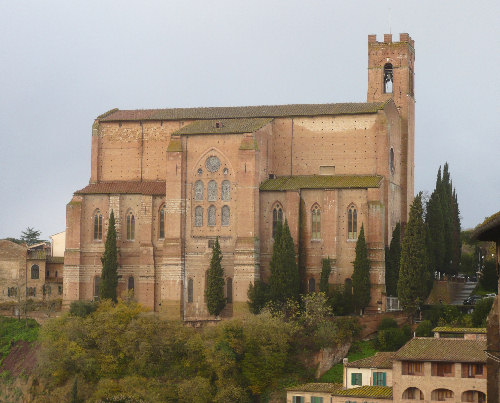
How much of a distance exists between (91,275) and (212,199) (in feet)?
28.5

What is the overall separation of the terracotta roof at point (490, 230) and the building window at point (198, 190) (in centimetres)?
4790

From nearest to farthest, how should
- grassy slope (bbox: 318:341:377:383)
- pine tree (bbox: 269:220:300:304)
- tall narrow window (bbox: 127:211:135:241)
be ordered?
grassy slope (bbox: 318:341:377:383) → pine tree (bbox: 269:220:300:304) → tall narrow window (bbox: 127:211:135:241)

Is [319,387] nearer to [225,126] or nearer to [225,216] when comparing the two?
[225,216]

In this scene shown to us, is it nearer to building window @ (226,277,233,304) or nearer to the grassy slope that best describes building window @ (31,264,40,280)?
building window @ (226,277,233,304)

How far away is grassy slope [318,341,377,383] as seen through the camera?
47.1 m

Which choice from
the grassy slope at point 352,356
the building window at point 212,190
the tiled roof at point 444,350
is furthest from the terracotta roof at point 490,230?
the building window at point 212,190

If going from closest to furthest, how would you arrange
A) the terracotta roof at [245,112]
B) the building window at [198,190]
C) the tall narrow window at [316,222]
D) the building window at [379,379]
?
1. the building window at [379,379]
2. the tall narrow window at [316,222]
3. the building window at [198,190]
4. the terracotta roof at [245,112]

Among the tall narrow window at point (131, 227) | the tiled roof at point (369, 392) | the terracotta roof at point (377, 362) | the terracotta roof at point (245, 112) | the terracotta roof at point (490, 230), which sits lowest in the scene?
the tiled roof at point (369, 392)

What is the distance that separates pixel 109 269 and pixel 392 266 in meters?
15.8

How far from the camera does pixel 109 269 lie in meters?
56.7

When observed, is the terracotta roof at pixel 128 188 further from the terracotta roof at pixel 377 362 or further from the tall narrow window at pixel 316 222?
the terracotta roof at pixel 377 362

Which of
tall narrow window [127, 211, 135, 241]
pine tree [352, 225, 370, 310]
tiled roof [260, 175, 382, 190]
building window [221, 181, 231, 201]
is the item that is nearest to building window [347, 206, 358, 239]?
tiled roof [260, 175, 382, 190]

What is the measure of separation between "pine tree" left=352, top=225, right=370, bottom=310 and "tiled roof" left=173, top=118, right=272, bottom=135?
9.04 metres

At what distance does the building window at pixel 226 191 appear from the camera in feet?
186
